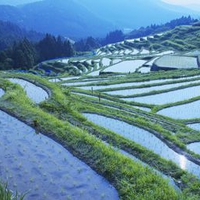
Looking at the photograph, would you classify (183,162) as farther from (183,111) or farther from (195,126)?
(183,111)

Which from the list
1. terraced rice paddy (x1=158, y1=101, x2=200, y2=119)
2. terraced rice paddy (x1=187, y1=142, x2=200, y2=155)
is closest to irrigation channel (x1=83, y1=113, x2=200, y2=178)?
terraced rice paddy (x1=187, y1=142, x2=200, y2=155)

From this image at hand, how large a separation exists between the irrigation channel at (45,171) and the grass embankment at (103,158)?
26 cm

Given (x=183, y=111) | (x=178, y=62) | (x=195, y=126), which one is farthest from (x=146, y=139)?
(x=178, y=62)

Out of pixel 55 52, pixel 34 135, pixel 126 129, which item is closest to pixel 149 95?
pixel 126 129

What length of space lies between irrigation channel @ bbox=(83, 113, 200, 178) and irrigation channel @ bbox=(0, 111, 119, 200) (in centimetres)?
292

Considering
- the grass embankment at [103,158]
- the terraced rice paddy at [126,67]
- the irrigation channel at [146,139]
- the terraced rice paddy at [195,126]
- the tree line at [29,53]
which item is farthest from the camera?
the tree line at [29,53]

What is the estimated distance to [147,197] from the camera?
715cm

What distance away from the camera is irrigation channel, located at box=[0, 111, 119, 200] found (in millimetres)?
7549

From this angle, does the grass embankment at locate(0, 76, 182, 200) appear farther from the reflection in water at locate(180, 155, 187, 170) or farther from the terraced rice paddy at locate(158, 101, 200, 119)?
the terraced rice paddy at locate(158, 101, 200, 119)

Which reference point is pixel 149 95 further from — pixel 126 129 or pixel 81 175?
pixel 81 175

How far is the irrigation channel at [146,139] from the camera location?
32.3 feet

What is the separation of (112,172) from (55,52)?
67.9 metres

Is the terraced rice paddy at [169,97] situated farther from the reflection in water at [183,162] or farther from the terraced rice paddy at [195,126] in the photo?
the reflection in water at [183,162]

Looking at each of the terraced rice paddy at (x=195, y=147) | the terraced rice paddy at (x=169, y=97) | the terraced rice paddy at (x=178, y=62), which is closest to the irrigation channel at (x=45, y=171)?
the terraced rice paddy at (x=195, y=147)
